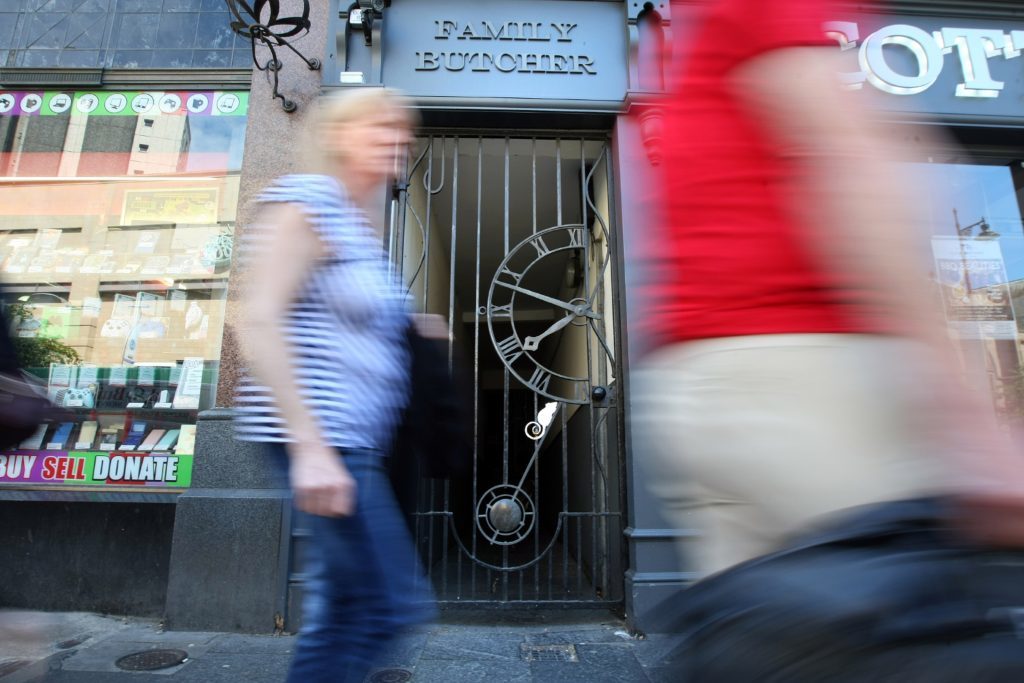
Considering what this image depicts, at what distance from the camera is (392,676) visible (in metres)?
3.01

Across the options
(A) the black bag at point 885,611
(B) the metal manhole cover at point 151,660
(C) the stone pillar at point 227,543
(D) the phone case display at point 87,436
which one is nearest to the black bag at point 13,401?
(C) the stone pillar at point 227,543

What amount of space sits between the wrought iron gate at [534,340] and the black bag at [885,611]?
2.45 meters

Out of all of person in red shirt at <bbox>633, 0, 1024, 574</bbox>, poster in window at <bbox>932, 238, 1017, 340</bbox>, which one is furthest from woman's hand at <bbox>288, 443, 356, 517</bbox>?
poster in window at <bbox>932, 238, 1017, 340</bbox>

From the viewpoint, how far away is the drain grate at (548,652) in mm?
3271

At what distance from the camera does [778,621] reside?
2.45 feet

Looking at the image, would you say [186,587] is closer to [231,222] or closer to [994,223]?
[231,222]

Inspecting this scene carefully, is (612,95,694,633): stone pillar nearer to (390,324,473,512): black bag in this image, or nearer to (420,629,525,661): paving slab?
(420,629,525,661): paving slab

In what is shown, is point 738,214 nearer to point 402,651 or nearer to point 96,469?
point 402,651

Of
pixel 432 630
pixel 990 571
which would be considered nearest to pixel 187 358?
pixel 432 630

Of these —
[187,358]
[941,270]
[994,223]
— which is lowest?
[187,358]

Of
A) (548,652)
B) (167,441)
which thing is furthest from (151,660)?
(548,652)

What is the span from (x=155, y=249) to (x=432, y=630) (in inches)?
134

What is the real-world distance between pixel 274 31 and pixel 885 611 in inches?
201

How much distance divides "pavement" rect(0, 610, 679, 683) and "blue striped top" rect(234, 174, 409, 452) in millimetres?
1882
